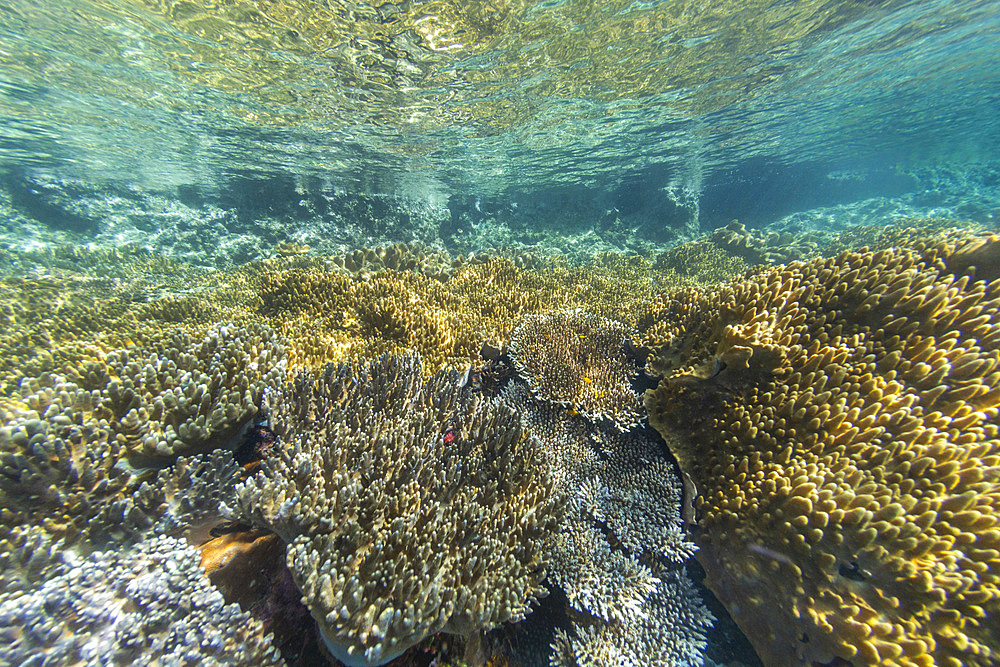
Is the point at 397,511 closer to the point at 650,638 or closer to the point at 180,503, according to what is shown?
the point at 180,503

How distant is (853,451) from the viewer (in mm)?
2797

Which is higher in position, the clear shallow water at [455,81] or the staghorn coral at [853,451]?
the clear shallow water at [455,81]

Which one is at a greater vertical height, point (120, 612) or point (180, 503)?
point (180, 503)

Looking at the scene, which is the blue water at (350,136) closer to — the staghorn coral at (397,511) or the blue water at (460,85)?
the blue water at (460,85)

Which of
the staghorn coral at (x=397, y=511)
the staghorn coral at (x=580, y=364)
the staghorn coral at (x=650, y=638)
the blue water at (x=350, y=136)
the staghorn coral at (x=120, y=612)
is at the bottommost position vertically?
the staghorn coral at (x=650, y=638)

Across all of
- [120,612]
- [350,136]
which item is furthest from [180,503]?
[350,136]

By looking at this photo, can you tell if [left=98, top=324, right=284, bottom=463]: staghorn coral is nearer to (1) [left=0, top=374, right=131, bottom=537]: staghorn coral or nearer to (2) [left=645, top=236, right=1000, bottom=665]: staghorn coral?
(1) [left=0, top=374, right=131, bottom=537]: staghorn coral

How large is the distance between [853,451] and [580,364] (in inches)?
103

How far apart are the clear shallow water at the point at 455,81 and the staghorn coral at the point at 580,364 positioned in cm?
1155

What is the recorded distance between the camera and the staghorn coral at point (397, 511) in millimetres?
2104

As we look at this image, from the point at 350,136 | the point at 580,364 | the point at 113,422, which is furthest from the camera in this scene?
the point at 350,136

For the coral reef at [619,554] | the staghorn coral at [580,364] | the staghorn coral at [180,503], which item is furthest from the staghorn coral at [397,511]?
the staghorn coral at [580,364]

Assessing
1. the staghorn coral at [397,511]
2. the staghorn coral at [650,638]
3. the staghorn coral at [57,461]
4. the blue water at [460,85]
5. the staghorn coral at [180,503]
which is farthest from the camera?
the blue water at [460,85]

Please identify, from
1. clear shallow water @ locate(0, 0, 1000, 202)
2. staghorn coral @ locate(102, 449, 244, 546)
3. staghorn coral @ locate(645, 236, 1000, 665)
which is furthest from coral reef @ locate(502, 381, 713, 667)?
clear shallow water @ locate(0, 0, 1000, 202)
